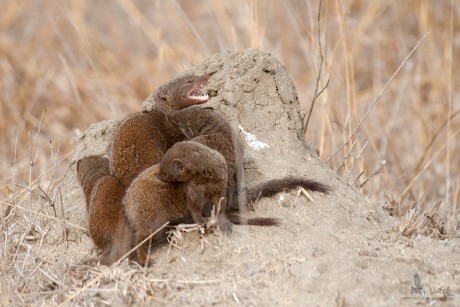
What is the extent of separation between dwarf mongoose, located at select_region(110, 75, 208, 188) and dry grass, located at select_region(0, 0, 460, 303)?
81 centimetres

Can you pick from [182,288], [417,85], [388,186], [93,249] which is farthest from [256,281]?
[417,85]

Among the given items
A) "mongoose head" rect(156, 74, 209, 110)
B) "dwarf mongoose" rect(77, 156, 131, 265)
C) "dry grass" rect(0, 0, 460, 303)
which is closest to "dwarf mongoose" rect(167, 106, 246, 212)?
"mongoose head" rect(156, 74, 209, 110)

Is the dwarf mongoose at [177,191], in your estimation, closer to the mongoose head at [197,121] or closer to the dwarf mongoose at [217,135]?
the dwarf mongoose at [217,135]

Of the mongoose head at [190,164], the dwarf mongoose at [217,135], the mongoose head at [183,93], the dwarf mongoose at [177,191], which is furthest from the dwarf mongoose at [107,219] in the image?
the mongoose head at [183,93]

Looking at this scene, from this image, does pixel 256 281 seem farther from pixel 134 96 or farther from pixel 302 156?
pixel 134 96

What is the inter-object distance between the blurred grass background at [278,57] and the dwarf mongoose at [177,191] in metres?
1.84

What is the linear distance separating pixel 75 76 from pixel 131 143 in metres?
5.67

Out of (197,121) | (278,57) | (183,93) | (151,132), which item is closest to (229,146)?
(197,121)

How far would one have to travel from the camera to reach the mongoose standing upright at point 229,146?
14.6 feet

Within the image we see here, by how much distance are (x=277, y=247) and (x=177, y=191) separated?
1.99 feet

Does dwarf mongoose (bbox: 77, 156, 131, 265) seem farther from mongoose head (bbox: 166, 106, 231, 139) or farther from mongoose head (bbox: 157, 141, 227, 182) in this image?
mongoose head (bbox: 166, 106, 231, 139)

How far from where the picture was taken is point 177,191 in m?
4.16

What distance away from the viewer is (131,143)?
458 cm

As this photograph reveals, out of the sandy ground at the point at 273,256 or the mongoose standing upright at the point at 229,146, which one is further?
the mongoose standing upright at the point at 229,146
